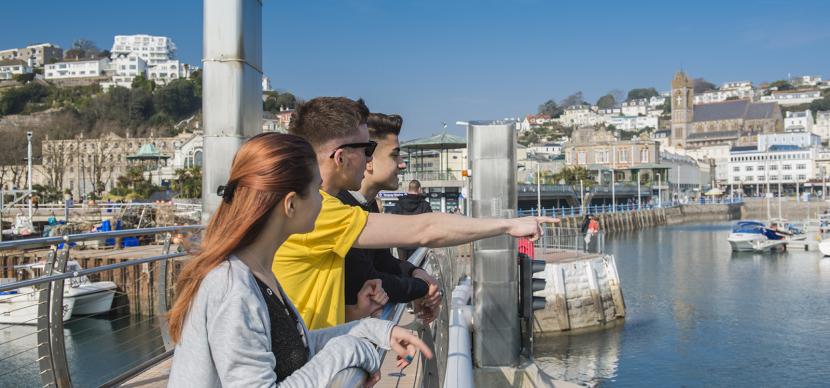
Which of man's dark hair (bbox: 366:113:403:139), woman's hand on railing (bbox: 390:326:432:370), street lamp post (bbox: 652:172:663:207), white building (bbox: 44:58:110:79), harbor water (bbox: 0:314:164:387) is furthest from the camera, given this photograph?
white building (bbox: 44:58:110:79)

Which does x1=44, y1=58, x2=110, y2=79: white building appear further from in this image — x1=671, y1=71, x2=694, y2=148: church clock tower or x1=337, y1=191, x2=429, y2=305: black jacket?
x1=337, y1=191, x2=429, y2=305: black jacket

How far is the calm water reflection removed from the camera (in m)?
18.3

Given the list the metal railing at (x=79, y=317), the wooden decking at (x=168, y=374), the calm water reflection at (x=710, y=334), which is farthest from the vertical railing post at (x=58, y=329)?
the calm water reflection at (x=710, y=334)

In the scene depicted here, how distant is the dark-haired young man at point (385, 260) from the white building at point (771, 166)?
417 ft

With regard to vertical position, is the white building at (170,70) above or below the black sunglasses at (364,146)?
above

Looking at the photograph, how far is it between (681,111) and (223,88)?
183945 millimetres

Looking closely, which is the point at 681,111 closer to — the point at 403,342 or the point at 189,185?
the point at 189,185

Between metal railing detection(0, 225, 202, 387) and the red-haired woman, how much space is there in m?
0.99

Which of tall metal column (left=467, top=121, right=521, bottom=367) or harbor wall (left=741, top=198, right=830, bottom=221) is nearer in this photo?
tall metal column (left=467, top=121, right=521, bottom=367)

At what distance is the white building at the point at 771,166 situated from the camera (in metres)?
124

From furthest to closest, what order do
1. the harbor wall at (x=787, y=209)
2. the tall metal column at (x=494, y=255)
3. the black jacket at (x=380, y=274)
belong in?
1. the harbor wall at (x=787, y=209)
2. the tall metal column at (x=494, y=255)
3. the black jacket at (x=380, y=274)

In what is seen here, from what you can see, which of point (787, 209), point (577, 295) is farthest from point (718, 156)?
point (577, 295)

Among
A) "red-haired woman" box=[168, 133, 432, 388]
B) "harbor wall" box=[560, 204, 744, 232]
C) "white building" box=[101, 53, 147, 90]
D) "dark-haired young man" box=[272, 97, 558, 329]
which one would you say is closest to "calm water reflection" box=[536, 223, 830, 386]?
"dark-haired young man" box=[272, 97, 558, 329]

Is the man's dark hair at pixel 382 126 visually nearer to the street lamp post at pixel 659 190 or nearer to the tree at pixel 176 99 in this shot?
the street lamp post at pixel 659 190
